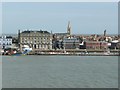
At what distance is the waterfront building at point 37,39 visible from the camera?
56.7 feet

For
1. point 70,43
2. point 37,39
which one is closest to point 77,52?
point 70,43

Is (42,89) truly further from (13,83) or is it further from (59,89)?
(13,83)

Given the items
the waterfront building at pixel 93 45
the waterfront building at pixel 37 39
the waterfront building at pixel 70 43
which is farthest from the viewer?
the waterfront building at pixel 70 43

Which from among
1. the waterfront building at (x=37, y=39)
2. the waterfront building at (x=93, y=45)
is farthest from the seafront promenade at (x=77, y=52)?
the waterfront building at (x=37, y=39)

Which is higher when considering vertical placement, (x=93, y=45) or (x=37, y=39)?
(x=37, y=39)

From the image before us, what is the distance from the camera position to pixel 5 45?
17828 mm

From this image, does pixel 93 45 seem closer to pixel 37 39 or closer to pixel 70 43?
pixel 70 43

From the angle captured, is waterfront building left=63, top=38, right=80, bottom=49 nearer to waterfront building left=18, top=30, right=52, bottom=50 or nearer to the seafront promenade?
waterfront building left=18, top=30, right=52, bottom=50

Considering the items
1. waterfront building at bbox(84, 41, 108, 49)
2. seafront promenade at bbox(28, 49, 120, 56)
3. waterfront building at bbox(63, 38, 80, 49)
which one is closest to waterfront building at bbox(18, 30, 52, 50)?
waterfront building at bbox(63, 38, 80, 49)

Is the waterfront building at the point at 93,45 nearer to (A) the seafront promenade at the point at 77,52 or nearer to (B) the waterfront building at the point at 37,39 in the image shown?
(A) the seafront promenade at the point at 77,52

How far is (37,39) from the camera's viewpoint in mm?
17359

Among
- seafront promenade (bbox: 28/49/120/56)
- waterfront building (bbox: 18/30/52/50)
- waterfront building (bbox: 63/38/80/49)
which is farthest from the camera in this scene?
waterfront building (bbox: 63/38/80/49)

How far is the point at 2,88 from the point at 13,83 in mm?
510

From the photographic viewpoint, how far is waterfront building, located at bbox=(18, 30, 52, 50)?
17297 millimetres
